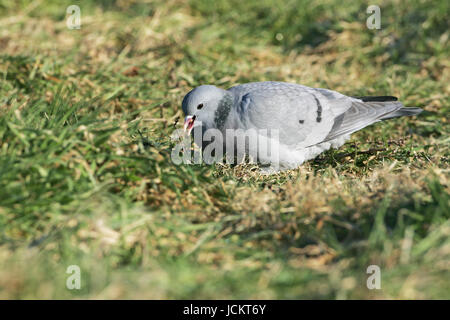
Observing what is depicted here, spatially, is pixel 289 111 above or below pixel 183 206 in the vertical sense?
above

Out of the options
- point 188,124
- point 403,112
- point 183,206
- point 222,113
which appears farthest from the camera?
point 403,112

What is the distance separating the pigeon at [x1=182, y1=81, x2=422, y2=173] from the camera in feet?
12.9

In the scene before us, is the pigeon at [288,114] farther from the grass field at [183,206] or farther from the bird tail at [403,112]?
the grass field at [183,206]

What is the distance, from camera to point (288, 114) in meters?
4.12

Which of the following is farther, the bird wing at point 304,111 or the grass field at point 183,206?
the bird wing at point 304,111

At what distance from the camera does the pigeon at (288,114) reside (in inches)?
155

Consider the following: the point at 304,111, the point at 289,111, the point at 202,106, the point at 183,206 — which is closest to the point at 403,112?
the point at 304,111

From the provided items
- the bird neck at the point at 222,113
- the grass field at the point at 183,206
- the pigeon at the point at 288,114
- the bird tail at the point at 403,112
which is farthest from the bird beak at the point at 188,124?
the bird tail at the point at 403,112

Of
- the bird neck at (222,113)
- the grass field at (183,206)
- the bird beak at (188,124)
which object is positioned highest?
the bird neck at (222,113)

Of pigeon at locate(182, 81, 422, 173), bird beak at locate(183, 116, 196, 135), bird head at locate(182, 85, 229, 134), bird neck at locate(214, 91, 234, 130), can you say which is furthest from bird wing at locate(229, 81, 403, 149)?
bird beak at locate(183, 116, 196, 135)

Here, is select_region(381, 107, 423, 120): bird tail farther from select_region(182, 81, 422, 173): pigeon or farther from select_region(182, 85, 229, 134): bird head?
select_region(182, 85, 229, 134): bird head

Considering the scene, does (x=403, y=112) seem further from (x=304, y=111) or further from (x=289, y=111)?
(x=289, y=111)

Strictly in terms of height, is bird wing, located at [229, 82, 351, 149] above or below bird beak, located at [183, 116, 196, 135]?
above
